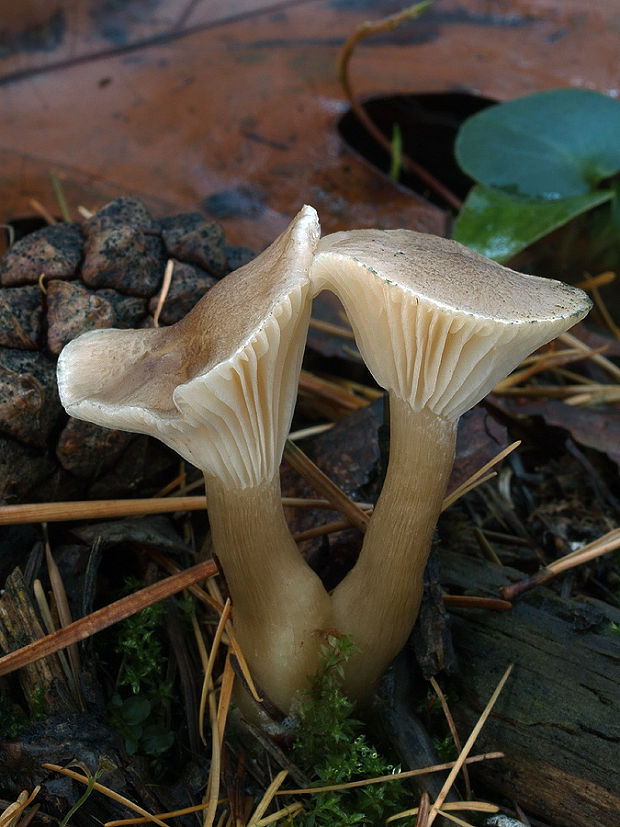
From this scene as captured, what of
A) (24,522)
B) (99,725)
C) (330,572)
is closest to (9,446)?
(24,522)

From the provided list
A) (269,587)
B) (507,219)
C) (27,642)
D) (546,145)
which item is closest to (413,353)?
(269,587)

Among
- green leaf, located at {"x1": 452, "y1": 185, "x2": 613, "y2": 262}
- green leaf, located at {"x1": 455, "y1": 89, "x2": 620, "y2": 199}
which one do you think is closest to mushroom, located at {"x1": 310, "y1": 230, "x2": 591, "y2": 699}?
green leaf, located at {"x1": 452, "y1": 185, "x2": 613, "y2": 262}

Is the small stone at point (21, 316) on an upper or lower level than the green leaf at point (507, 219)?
upper

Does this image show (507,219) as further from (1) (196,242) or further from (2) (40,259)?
(2) (40,259)

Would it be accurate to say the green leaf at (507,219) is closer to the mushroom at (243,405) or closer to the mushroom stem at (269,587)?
the mushroom at (243,405)

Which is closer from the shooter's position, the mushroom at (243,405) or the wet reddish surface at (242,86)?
the mushroom at (243,405)

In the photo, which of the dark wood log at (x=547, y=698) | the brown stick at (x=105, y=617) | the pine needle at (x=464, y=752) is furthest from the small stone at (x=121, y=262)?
the pine needle at (x=464, y=752)

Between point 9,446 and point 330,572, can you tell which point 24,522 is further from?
point 330,572
